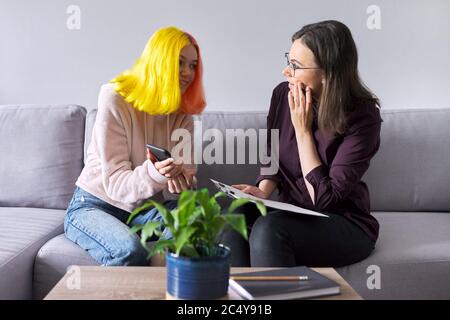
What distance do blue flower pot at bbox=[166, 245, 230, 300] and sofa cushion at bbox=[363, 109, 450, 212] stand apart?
1165 mm

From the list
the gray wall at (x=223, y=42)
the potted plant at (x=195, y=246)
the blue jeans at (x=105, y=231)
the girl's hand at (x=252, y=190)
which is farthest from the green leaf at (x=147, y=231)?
the gray wall at (x=223, y=42)

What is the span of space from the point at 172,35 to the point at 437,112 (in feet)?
3.52

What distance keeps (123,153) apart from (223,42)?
83 centimetres

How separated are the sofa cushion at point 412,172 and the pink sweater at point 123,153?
786 mm

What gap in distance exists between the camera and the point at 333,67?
1.56 meters

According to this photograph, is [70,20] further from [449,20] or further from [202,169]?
[449,20]

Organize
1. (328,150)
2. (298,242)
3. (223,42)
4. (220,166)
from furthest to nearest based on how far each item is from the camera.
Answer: (223,42)
(220,166)
(328,150)
(298,242)

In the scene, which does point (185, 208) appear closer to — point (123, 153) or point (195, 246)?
point (195, 246)

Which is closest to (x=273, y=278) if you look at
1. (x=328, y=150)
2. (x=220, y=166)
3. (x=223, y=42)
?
(x=328, y=150)

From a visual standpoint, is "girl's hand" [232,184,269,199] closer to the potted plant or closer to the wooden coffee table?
the wooden coffee table

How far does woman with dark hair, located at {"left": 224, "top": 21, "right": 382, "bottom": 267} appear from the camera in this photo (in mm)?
1422

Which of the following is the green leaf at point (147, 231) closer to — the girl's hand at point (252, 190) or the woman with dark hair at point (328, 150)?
the woman with dark hair at point (328, 150)

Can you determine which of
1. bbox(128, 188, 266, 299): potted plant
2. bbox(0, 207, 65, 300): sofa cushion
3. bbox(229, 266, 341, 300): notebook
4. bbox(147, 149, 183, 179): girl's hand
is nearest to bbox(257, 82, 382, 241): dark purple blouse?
bbox(147, 149, 183, 179): girl's hand

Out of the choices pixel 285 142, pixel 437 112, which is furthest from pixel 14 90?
pixel 437 112
